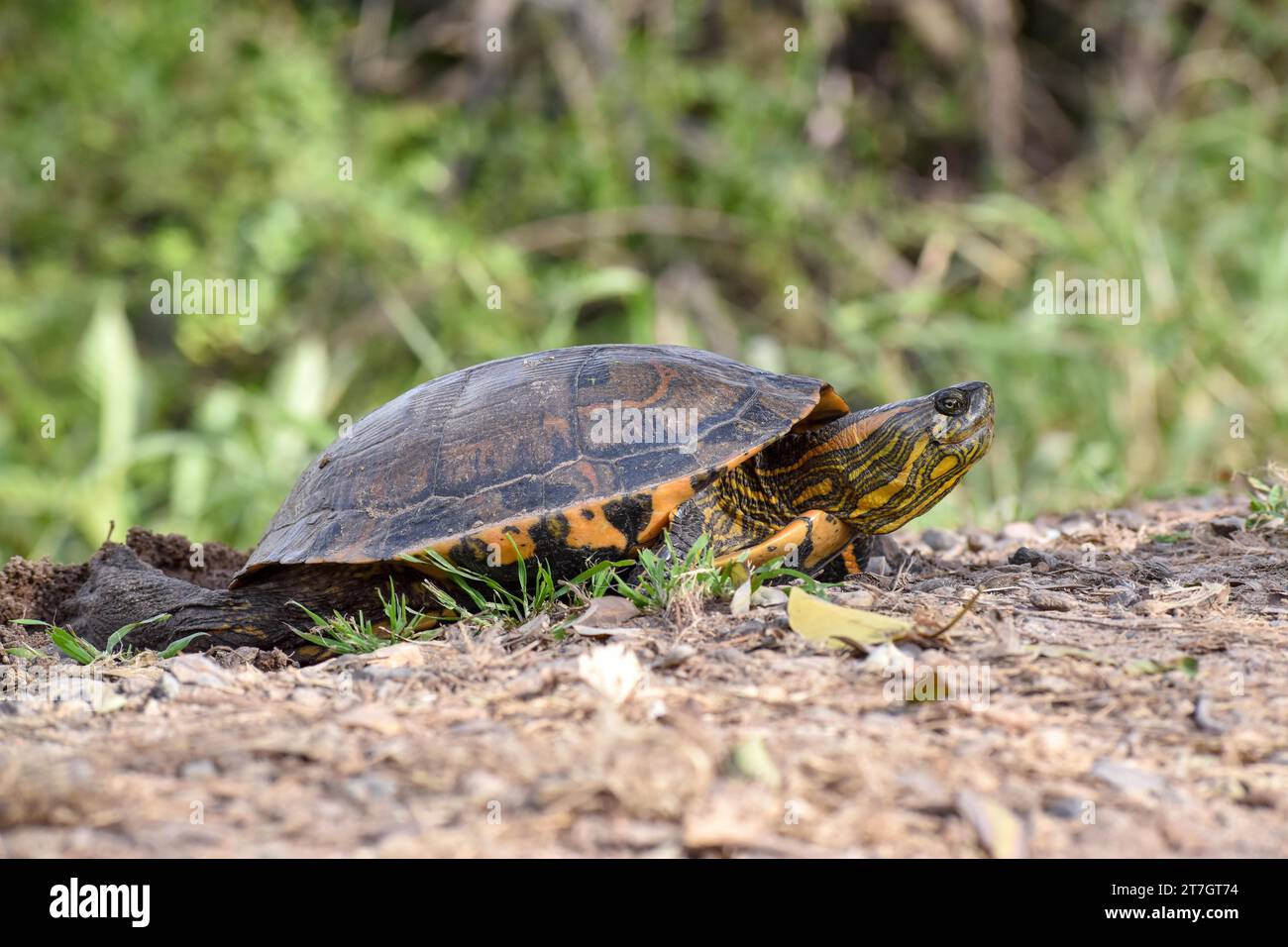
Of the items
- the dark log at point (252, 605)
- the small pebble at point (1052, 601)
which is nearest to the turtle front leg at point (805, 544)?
the small pebble at point (1052, 601)

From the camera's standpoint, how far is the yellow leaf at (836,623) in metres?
2.85

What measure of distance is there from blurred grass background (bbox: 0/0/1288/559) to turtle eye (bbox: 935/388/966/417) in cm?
412

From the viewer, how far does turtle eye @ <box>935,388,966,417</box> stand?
3.88m

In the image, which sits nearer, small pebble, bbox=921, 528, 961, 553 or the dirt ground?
the dirt ground

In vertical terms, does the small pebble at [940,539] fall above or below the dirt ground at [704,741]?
above

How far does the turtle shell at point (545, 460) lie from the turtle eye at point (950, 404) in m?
0.40

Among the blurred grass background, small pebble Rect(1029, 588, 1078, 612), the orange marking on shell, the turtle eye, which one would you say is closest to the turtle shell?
the orange marking on shell

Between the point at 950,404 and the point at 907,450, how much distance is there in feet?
0.69

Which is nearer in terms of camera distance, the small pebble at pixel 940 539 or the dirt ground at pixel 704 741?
the dirt ground at pixel 704 741

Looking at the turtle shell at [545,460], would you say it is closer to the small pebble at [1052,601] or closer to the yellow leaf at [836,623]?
the yellow leaf at [836,623]

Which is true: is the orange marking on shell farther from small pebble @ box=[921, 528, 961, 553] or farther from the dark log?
small pebble @ box=[921, 528, 961, 553]

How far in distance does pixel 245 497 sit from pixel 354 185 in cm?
364

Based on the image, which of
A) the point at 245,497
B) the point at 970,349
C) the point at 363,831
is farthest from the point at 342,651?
the point at 970,349
